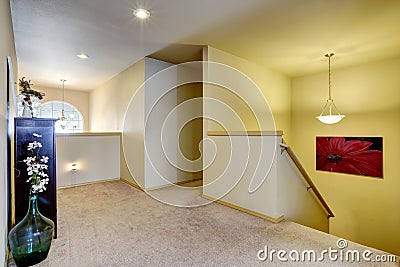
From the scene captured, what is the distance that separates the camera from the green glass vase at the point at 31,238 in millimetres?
1668

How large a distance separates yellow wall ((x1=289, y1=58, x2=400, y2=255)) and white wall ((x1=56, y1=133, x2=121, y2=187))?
4549 millimetres

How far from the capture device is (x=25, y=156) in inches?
76.8

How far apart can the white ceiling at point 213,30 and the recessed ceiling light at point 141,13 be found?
0.22ft

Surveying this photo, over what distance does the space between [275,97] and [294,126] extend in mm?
1042

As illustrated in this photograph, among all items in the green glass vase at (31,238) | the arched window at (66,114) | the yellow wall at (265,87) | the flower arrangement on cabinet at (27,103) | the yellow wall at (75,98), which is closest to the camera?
the green glass vase at (31,238)

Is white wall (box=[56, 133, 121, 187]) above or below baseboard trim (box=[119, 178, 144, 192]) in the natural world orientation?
above

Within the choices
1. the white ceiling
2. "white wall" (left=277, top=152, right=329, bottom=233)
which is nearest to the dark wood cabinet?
the white ceiling

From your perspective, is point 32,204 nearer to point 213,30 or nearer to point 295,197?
point 213,30

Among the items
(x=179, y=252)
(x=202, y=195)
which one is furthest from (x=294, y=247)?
(x=202, y=195)

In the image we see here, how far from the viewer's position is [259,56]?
3994mm

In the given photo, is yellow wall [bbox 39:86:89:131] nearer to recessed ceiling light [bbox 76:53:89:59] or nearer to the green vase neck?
recessed ceiling light [bbox 76:53:89:59]

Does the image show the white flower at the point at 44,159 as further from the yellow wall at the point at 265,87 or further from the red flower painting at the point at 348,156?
the red flower painting at the point at 348,156

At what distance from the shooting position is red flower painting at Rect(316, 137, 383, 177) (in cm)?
419

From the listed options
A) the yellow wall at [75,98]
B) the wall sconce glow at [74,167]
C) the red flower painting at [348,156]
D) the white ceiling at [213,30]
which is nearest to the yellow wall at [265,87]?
the white ceiling at [213,30]
